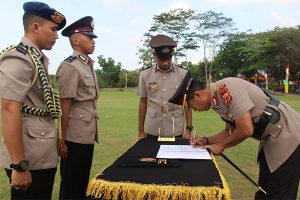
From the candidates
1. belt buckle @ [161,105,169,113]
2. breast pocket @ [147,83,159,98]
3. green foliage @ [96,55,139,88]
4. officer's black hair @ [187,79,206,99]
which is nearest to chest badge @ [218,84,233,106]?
officer's black hair @ [187,79,206,99]

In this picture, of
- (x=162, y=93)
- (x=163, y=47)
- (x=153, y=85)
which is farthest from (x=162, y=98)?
(x=163, y=47)

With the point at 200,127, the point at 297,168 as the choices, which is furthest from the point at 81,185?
the point at 200,127

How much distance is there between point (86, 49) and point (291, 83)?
119ft

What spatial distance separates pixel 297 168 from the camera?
2535 mm

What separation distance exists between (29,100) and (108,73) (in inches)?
1809

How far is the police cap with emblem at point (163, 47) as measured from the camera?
139 inches

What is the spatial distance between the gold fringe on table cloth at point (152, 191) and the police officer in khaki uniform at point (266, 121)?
0.65 metres

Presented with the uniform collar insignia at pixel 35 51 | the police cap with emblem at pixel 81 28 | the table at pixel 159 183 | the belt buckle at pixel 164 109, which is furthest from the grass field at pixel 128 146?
the uniform collar insignia at pixel 35 51

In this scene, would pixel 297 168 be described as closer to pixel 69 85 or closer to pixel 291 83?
pixel 69 85

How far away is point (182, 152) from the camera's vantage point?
8.73 ft

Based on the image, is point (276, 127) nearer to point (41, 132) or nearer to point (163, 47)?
point (163, 47)

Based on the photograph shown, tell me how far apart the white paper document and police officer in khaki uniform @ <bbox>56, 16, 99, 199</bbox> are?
71cm

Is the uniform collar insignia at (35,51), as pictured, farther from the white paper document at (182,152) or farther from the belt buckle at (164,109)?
the belt buckle at (164,109)

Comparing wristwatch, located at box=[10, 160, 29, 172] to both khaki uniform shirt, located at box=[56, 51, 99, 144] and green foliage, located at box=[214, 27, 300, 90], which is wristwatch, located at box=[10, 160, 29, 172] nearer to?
khaki uniform shirt, located at box=[56, 51, 99, 144]
